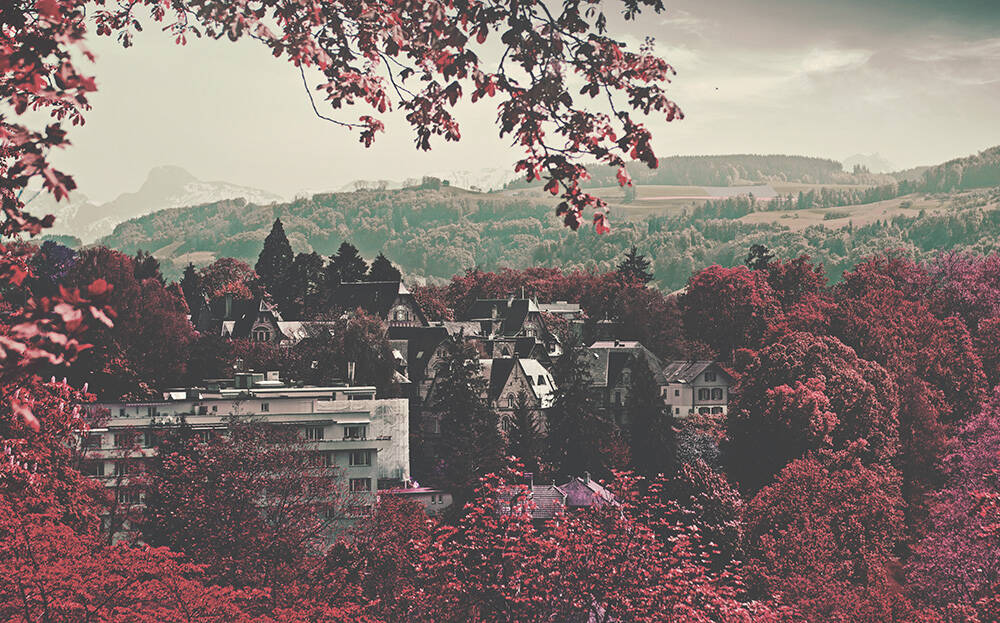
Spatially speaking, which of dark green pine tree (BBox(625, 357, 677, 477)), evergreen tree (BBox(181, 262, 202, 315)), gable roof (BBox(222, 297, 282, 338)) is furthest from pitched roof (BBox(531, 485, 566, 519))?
evergreen tree (BBox(181, 262, 202, 315))

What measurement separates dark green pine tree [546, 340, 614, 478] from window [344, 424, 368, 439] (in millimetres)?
13736

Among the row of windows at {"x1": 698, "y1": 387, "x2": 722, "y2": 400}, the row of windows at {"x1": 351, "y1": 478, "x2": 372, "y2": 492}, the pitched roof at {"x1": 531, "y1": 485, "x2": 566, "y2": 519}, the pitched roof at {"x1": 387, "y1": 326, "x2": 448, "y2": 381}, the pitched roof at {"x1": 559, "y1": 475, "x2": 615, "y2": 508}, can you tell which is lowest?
the pitched roof at {"x1": 559, "y1": 475, "x2": 615, "y2": 508}

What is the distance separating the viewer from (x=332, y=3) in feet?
28.2

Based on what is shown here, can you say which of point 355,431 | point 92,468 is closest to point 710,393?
point 355,431

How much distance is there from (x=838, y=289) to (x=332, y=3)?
93397 mm

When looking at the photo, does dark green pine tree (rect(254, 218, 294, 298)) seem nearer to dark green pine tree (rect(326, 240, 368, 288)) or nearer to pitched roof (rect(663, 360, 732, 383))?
dark green pine tree (rect(326, 240, 368, 288))

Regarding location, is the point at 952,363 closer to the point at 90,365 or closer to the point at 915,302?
the point at 915,302

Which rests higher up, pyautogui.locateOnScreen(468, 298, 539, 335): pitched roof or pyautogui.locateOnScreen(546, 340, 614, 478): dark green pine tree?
pyautogui.locateOnScreen(468, 298, 539, 335): pitched roof

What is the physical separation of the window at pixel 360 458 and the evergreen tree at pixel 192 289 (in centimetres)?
5351

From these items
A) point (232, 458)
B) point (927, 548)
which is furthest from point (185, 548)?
point (927, 548)

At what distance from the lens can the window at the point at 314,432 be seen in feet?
173

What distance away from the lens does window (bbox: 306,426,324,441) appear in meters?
52.8

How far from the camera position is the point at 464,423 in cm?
6094

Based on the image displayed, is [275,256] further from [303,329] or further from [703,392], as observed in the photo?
[703,392]
